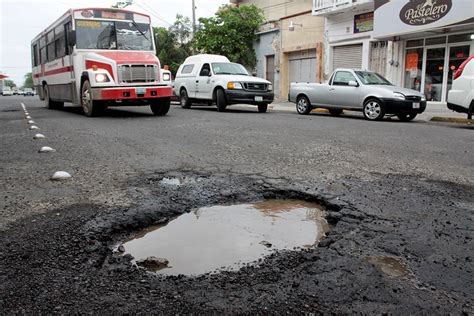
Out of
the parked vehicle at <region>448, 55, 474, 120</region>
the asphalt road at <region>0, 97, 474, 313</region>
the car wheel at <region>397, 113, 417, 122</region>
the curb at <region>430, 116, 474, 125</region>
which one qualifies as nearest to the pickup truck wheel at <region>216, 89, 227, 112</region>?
the car wheel at <region>397, 113, 417, 122</region>

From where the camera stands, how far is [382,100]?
481 inches

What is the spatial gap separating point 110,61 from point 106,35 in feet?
4.24

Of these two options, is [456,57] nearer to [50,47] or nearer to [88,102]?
[88,102]

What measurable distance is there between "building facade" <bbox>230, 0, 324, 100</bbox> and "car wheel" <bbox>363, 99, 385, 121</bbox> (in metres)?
10.2

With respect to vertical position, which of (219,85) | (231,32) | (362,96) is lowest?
(362,96)

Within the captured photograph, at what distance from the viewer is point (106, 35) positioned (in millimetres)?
11883

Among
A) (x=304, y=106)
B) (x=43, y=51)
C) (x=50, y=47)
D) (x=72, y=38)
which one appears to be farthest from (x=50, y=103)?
(x=304, y=106)

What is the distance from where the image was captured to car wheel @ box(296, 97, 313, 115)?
585 inches

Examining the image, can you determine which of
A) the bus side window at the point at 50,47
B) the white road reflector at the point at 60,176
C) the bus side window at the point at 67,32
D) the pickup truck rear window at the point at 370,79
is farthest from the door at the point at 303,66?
the white road reflector at the point at 60,176

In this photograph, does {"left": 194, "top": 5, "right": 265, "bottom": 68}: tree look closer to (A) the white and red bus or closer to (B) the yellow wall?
(B) the yellow wall

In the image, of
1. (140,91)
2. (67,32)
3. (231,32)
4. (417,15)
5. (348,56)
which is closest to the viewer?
(140,91)

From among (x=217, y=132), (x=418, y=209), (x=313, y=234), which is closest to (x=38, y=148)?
(x=217, y=132)

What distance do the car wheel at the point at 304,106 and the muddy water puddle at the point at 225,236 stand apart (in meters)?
11.5

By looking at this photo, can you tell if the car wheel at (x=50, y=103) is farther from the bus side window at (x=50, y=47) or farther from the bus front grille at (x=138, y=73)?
the bus front grille at (x=138, y=73)
